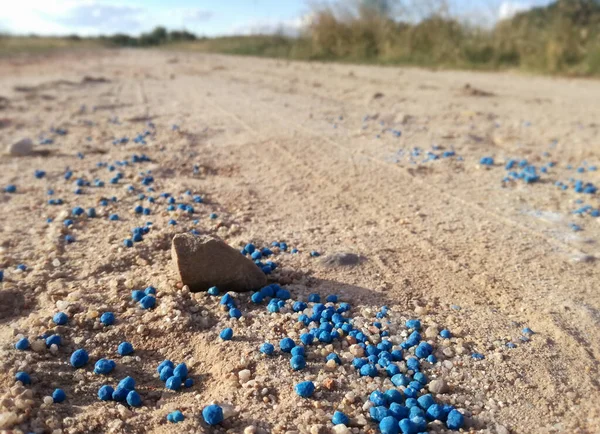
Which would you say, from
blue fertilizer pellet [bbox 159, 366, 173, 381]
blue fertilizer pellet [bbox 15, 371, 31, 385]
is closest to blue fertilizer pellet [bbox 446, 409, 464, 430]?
blue fertilizer pellet [bbox 159, 366, 173, 381]

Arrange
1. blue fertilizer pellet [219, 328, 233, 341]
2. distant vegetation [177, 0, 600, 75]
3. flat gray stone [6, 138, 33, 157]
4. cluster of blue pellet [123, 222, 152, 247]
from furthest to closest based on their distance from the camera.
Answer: distant vegetation [177, 0, 600, 75] < flat gray stone [6, 138, 33, 157] < cluster of blue pellet [123, 222, 152, 247] < blue fertilizer pellet [219, 328, 233, 341]

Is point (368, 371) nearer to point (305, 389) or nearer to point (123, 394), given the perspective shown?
point (305, 389)

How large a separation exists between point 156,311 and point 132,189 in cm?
Answer: 195

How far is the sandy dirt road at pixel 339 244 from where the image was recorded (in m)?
2.18

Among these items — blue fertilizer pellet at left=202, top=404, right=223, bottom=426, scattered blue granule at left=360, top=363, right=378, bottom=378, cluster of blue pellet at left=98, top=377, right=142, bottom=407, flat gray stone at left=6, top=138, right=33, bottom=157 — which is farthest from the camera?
flat gray stone at left=6, top=138, right=33, bottom=157

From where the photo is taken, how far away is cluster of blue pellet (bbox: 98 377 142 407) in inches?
83.9

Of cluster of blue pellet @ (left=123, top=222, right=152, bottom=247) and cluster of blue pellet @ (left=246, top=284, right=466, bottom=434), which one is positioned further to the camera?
cluster of blue pellet @ (left=123, top=222, right=152, bottom=247)

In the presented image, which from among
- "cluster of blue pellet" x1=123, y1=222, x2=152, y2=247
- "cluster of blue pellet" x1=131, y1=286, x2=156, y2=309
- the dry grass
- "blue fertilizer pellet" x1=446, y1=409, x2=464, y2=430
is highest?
the dry grass

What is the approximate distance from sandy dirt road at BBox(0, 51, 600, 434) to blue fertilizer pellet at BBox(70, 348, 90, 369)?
0.18 ft

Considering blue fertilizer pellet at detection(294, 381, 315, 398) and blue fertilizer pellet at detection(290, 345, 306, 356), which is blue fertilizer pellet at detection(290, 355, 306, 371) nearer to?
blue fertilizer pellet at detection(290, 345, 306, 356)

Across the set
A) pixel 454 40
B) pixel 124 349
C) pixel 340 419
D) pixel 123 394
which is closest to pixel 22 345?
pixel 124 349

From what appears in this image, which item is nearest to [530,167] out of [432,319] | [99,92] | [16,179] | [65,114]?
[432,319]

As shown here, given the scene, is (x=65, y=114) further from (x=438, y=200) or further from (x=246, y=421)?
(x=246, y=421)

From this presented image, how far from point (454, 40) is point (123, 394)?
13168mm
